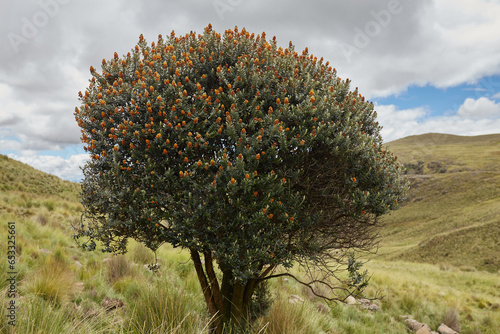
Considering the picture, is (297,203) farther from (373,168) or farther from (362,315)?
(362,315)

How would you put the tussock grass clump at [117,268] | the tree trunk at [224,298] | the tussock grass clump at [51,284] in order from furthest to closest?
the tussock grass clump at [117,268], the tussock grass clump at [51,284], the tree trunk at [224,298]

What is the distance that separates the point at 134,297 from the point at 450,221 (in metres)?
62.2

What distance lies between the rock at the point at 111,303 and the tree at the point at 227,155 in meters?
2.57

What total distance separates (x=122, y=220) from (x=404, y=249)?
164 ft

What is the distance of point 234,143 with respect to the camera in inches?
207

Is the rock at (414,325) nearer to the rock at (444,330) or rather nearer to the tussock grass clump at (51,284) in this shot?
the rock at (444,330)

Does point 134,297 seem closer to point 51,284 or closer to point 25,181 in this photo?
point 51,284

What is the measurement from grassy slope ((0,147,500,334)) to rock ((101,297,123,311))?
0.17 meters

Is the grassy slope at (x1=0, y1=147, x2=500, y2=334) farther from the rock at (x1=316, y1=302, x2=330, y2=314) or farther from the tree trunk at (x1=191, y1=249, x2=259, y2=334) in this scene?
the tree trunk at (x1=191, y1=249, x2=259, y2=334)

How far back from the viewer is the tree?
16.5 ft

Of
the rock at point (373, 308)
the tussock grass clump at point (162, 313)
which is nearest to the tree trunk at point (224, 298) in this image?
the tussock grass clump at point (162, 313)

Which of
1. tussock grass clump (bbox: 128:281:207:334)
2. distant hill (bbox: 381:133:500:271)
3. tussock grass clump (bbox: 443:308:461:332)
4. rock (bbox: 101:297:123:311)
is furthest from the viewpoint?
distant hill (bbox: 381:133:500:271)

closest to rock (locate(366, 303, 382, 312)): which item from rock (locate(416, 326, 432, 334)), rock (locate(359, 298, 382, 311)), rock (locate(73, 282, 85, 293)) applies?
rock (locate(359, 298, 382, 311))

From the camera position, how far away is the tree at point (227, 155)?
16.5 ft
